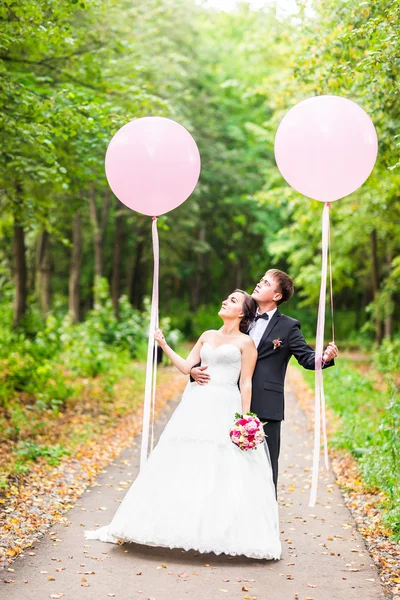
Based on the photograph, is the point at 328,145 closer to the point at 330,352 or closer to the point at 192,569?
the point at 330,352

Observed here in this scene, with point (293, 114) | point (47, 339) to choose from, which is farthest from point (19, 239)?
point (293, 114)

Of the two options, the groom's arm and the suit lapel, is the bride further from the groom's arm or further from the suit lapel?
the groom's arm

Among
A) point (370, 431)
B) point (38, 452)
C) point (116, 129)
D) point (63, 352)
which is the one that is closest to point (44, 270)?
point (63, 352)

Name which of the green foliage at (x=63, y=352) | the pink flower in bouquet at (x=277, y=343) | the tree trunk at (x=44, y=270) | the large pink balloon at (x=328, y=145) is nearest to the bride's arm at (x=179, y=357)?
the pink flower in bouquet at (x=277, y=343)

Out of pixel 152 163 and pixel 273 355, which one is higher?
pixel 152 163

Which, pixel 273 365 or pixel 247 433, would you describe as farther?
pixel 273 365

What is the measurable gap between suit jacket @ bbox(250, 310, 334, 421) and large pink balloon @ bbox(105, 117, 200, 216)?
4.75 feet

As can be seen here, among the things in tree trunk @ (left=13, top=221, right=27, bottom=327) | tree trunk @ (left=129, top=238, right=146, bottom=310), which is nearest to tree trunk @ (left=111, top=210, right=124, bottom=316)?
tree trunk @ (left=129, top=238, right=146, bottom=310)

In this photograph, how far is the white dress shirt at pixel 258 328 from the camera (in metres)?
6.03

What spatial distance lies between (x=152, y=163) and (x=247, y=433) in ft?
7.67

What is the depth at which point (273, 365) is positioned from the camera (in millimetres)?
5930

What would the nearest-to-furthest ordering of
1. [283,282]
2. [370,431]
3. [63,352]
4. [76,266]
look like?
[283,282] < [370,431] < [63,352] < [76,266]

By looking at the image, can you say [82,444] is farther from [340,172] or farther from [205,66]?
[205,66]

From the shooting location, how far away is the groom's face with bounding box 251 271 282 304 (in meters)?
5.91
